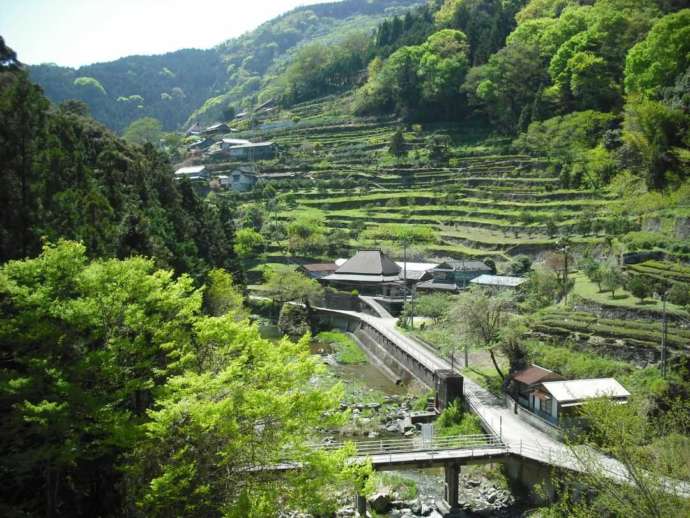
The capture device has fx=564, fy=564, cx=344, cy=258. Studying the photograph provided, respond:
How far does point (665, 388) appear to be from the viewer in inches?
801

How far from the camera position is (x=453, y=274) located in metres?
43.7

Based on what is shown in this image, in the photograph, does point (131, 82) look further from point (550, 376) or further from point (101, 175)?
point (550, 376)

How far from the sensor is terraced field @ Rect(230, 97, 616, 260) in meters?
47.3

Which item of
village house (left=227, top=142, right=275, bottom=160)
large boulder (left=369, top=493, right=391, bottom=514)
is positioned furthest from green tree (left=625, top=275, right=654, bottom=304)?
village house (left=227, top=142, right=275, bottom=160)

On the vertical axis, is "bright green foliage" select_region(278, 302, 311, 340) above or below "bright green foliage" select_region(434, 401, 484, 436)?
below

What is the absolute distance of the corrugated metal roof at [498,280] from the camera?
124ft

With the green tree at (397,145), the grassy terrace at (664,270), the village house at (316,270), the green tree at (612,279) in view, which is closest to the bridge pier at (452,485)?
the green tree at (612,279)

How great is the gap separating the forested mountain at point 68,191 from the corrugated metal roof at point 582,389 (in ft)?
53.5

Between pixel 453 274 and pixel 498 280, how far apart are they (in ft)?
16.5

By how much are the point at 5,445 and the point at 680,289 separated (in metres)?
26.1

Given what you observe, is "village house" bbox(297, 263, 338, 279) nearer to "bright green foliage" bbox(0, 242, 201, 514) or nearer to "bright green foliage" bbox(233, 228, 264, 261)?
"bright green foliage" bbox(233, 228, 264, 261)

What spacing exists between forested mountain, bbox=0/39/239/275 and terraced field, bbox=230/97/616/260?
25.3m

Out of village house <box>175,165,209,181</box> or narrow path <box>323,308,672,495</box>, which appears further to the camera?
village house <box>175,165,209,181</box>

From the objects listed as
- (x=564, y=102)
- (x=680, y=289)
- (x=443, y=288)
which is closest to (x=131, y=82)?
(x=564, y=102)
